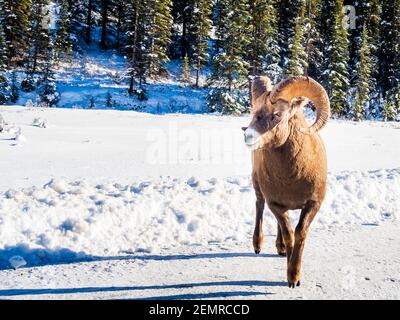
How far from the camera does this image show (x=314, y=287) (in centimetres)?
484

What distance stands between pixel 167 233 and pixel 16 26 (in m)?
40.2

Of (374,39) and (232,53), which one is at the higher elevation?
(374,39)

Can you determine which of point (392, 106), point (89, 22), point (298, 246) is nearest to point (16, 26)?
point (89, 22)

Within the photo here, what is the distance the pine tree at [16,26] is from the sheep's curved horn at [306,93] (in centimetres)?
4084

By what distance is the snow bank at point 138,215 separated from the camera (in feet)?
18.2

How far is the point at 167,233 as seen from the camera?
6.23m

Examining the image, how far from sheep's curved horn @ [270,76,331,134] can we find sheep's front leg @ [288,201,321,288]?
0.84m

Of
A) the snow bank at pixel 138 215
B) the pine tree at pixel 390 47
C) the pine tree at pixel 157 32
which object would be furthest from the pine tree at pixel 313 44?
the snow bank at pixel 138 215

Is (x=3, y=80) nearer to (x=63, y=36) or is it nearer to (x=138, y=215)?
(x=63, y=36)

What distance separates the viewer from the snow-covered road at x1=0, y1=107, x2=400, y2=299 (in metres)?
4.85

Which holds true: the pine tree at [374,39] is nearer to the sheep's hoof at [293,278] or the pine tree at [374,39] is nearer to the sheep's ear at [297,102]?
the sheep's ear at [297,102]

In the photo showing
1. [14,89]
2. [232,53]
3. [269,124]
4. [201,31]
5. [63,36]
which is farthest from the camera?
[201,31]

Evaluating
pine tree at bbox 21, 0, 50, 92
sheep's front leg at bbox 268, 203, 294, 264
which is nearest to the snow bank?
sheep's front leg at bbox 268, 203, 294, 264
